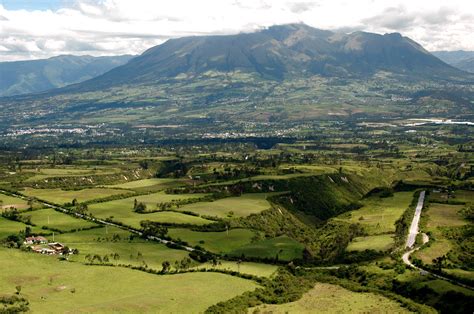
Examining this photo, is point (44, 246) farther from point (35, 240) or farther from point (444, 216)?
point (444, 216)

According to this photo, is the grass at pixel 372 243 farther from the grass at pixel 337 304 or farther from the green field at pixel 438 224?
the grass at pixel 337 304

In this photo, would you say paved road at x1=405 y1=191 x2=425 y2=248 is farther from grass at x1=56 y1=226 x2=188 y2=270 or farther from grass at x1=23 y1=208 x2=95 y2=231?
grass at x1=23 y1=208 x2=95 y2=231

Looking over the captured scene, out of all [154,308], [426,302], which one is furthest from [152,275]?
[426,302]

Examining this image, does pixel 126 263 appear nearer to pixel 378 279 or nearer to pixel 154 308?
pixel 154 308

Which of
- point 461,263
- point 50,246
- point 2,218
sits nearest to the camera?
point 461,263

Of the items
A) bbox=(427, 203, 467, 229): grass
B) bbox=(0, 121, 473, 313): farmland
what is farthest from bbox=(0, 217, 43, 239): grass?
bbox=(427, 203, 467, 229): grass

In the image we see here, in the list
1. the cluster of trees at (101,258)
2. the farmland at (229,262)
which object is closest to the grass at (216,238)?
the farmland at (229,262)

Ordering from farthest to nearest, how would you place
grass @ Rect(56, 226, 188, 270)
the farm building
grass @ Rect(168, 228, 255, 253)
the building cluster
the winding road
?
grass @ Rect(168, 228, 255, 253), the farm building, the building cluster, grass @ Rect(56, 226, 188, 270), the winding road
